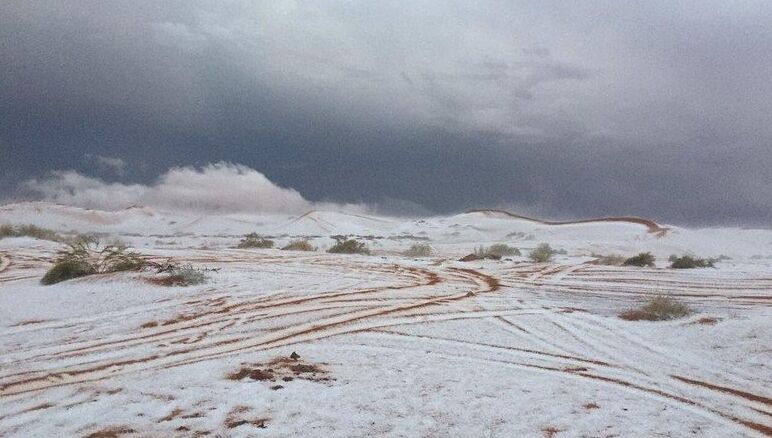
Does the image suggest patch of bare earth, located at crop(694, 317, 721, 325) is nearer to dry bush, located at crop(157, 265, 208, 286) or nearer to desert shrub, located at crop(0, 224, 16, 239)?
dry bush, located at crop(157, 265, 208, 286)

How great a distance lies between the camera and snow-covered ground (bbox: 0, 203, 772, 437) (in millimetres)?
3922

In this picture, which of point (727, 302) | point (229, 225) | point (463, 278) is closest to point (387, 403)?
point (727, 302)

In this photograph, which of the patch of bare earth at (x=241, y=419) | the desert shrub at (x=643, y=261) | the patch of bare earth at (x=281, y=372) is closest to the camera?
the patch of bare earth at (x=241, y=419)

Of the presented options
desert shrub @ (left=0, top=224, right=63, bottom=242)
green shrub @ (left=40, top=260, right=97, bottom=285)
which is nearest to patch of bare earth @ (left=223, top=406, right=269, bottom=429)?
green shrub @ (left=40, top=260, right=97, bottom=285)

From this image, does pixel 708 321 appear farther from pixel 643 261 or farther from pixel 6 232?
pixel 6 232

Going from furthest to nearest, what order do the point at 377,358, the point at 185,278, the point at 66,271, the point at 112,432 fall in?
the point at 66,271 → the point at 185,278 → the point at 377,358 → the point at 112,432

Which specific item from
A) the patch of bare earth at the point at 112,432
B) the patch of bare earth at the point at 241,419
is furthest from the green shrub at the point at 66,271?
the patch of bare earth at the point at 241,419

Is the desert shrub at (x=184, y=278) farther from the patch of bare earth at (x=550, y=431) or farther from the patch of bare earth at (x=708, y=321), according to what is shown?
the patch of bare earth at (x=708, y=321)

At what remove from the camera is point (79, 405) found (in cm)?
421

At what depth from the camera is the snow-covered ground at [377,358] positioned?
3922 mm

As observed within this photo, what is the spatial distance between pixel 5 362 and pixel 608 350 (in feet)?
21.0

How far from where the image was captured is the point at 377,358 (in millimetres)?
5465

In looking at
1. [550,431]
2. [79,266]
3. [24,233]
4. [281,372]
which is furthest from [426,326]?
[24,233]

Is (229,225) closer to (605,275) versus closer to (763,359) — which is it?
(605,275)
